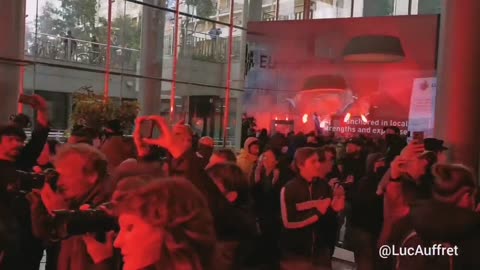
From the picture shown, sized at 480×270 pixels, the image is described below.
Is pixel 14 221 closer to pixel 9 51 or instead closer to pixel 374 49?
pixel 9 51

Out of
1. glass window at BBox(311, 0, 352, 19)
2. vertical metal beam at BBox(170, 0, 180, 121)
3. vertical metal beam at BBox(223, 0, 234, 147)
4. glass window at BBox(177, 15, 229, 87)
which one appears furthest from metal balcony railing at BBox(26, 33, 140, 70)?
glass window at BBox(311, 0, 352, 19)

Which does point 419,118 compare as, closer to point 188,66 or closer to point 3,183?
point 188,66

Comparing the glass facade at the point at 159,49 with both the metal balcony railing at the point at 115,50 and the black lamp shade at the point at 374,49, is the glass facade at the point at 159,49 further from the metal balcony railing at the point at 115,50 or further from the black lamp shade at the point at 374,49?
the black lamp shade at the point at 374,49

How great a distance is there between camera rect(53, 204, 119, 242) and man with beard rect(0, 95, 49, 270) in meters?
0.89

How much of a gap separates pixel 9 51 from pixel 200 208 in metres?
8.27

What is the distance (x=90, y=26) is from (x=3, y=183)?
10053mm

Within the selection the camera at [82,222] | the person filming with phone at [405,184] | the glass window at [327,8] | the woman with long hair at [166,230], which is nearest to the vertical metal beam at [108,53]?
the glass window at [327,8]

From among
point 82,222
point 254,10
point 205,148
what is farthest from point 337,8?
point 82,222

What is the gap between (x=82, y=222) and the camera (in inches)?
97.0

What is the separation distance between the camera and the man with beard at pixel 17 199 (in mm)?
3289

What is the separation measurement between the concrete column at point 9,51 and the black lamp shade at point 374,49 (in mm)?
6171

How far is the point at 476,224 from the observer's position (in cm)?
291

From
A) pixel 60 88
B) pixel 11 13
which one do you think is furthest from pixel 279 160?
pixel 60 88

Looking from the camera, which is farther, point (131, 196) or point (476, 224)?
point (476, 224)
